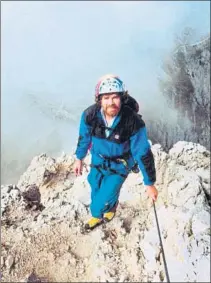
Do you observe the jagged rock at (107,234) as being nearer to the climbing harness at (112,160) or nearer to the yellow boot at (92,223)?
the yellow boot at (92,223)

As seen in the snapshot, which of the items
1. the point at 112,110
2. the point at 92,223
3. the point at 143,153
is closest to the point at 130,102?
the point at 112,110

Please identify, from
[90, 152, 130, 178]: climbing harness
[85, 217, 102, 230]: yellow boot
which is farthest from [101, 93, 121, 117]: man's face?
[85, 217, 102, 230]: yellow boot

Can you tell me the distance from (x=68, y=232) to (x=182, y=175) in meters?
0.74

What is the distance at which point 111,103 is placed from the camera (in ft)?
4.68

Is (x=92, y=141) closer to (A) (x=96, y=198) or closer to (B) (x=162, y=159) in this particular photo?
(A) (x=96, y=198)

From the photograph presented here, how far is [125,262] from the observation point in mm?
1994

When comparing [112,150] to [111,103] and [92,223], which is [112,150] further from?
[92,223]

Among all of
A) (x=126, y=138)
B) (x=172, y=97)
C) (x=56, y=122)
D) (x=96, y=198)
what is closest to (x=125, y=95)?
(x=126, y=138)

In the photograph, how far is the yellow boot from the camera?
6.50 ft

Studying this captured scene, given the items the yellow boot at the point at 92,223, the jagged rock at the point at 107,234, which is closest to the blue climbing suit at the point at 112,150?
the yellow boot at the point at 92,223

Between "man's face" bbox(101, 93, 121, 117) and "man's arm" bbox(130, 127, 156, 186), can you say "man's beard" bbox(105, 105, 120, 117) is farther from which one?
"man's arm" bbox(130, 127, 156, 186)

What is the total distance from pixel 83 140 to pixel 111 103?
0.25 m

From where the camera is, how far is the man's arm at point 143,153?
1.59m

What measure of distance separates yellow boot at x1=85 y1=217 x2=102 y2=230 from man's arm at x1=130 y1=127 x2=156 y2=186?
405 millimetres
